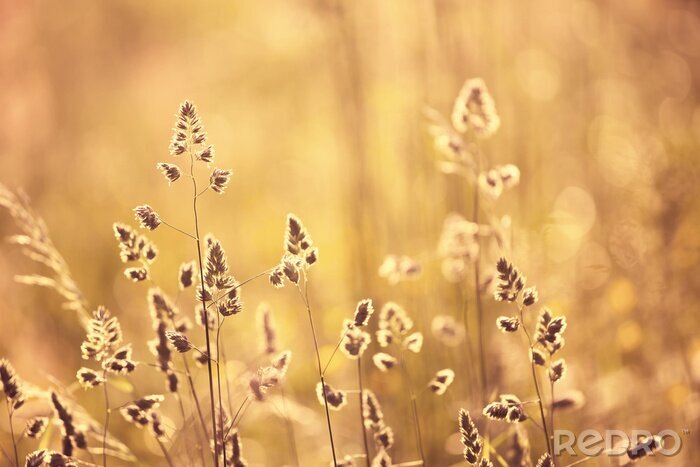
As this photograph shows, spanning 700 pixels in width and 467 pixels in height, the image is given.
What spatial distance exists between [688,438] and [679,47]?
118 inches

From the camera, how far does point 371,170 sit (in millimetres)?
2553

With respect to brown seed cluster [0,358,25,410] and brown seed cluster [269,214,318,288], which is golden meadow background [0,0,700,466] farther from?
brown seed cluster [0,358,25,410]

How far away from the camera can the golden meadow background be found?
186 centimetres

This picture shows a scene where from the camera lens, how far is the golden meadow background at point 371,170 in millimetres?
1856

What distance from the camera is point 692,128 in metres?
2.86

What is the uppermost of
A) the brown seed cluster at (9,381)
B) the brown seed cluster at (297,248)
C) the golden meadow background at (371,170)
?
the golden meadow background at (371,170)

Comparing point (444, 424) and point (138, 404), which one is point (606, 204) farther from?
point (138, 404)

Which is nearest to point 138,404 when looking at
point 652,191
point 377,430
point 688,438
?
point 377,430

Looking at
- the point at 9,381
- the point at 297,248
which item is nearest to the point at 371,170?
the point at 297,248
